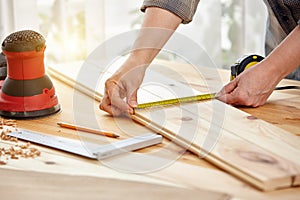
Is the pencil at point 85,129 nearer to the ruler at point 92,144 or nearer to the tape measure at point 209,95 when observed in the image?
the ruler at point 92,144

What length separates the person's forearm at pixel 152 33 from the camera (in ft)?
5.45

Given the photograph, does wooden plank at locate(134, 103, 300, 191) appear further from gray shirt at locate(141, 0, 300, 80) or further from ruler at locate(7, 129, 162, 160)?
gray shirt at locate(141, 0, 300, 80)

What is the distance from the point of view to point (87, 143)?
1.34m

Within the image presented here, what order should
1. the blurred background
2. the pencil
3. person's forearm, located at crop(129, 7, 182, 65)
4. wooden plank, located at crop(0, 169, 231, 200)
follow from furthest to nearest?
the blurred background → person's forearm, located at crop(129, 7, 182, 65) → the pencil → wooden plank, located at crop(0, 169, 231, 200)

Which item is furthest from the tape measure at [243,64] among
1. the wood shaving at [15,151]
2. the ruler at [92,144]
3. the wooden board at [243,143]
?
the wood shaving at [15,151]

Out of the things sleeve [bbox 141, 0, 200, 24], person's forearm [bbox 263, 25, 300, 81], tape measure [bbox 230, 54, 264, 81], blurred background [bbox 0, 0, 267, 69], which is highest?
sleeve [bbox 141, 0, 200, 24]

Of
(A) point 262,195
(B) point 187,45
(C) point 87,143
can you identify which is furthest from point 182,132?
(B) point 187,45

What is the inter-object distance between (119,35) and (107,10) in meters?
0.20

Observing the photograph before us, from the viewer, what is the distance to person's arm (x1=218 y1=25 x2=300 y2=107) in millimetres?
1572

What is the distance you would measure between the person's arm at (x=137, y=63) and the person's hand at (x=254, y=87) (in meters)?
0.25

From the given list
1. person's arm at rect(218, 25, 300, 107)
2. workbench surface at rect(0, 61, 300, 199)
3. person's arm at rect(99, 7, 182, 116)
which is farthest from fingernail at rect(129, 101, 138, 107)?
person's arm at rect(218, 25, 300, 107)

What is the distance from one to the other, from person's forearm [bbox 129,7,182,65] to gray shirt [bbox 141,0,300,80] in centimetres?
2

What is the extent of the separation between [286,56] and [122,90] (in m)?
0.46

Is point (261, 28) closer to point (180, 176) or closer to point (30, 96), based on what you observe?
point (30, 96)
